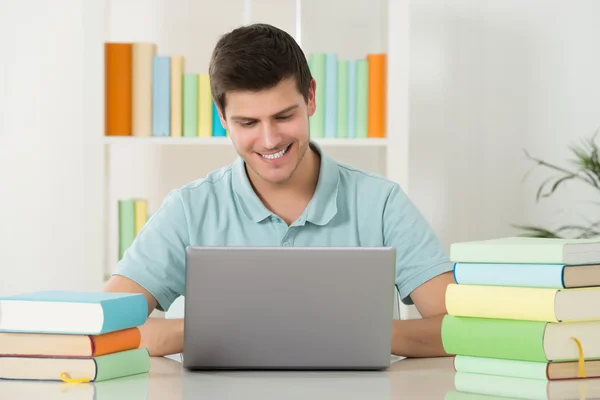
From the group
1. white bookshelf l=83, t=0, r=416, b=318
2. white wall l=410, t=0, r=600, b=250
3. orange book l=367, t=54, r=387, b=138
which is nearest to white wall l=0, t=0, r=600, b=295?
white wall l=410, t=0, r=600, b=250

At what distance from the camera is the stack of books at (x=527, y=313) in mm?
1281

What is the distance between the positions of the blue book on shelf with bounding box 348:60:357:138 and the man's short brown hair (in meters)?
0.95

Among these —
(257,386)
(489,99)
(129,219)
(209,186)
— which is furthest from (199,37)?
(257,386)

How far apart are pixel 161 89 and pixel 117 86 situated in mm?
148

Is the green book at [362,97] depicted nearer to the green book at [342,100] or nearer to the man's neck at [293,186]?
the green book at [342,100]

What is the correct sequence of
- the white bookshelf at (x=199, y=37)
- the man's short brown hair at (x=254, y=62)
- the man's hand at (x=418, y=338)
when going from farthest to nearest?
the white bookshelf at (x=199, y=37), the man's short brown hair at (x=254, y=62), the man's hand at (x=418, y=338)

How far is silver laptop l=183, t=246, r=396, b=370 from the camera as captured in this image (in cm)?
139

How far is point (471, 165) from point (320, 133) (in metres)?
0.75

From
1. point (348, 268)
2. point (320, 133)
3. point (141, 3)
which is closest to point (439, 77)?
point (320, 133)

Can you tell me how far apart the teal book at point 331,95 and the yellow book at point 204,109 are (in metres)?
0.40

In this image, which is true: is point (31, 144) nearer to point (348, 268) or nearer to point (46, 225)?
point (46, 225)

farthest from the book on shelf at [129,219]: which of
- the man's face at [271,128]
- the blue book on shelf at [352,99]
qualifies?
the man's face at [271,128]

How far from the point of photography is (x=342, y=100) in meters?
2.98

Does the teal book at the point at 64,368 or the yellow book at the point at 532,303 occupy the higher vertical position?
the yellow book at the point at 532,303
